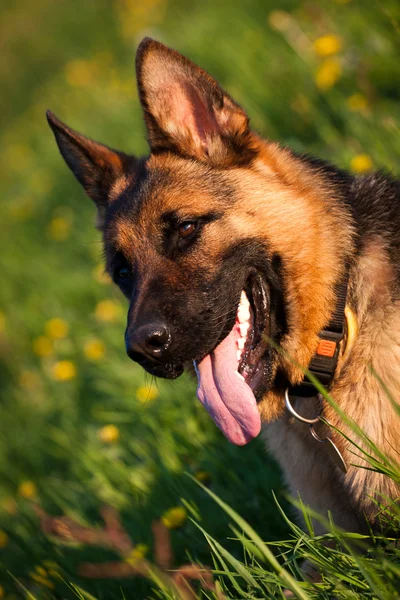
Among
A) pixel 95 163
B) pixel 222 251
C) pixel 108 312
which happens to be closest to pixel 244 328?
pixel 222 251

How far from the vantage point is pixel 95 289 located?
229 inches

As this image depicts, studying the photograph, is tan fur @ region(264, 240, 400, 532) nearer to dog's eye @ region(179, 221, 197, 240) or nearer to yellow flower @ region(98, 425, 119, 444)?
dog's eye @ region(179, 221, 197, 240)

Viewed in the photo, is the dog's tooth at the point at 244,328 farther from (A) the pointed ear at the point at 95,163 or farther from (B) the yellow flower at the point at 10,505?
Result: (B) the yellow flower at the point at 10,505

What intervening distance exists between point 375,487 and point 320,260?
0.90m

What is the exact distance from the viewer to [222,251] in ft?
8.53

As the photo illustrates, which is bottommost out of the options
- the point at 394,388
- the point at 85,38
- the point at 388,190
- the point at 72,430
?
the point at 72,430

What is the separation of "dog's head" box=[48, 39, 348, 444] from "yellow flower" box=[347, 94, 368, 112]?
6.76 feet

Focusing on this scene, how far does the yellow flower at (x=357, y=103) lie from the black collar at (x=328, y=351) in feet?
8.45

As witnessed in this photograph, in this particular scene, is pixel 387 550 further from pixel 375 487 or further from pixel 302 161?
pixel 302 161

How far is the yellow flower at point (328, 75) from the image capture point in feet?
16.0

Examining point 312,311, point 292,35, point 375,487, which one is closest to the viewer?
point 375,487

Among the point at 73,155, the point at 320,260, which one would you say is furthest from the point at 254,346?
the point at 73,155

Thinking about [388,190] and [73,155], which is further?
[73,155]

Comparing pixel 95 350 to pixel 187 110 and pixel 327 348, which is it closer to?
pixel 187 110
